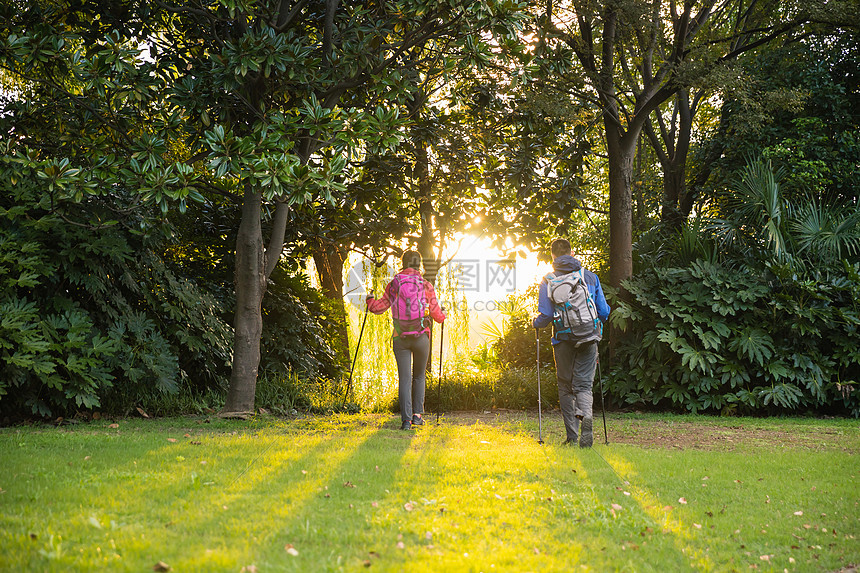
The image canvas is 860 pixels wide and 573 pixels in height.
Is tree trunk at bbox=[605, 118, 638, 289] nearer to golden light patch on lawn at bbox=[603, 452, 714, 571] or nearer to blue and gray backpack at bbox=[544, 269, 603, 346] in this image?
blue and gray backpack at bbox=[544, 269, 603, 346]

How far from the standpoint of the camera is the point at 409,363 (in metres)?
8.35

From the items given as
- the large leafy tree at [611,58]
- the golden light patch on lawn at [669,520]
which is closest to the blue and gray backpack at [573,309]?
the golden light patch on lawn at [669,520]

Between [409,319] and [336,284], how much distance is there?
24.2 ft

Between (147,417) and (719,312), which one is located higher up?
(719,312)

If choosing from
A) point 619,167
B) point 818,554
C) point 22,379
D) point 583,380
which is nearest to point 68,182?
point 22,379

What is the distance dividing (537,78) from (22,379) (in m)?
8.61

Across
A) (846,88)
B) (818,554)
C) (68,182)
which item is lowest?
(818,554)

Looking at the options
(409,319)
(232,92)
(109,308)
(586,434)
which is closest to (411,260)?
(409,319)

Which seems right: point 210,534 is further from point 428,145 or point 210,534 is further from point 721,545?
point 428,145

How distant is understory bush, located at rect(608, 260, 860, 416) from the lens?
10750 millimetres

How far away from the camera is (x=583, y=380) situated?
23.5ft

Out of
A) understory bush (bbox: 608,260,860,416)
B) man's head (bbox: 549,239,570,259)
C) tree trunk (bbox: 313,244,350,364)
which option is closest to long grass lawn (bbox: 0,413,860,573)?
man's head (bbox: 549,239,570,259)

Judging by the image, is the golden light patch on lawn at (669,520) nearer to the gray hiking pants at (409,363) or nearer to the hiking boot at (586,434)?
the hiking boot at (586,434)

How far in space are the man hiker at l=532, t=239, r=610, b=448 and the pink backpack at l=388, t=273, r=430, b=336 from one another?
5.10 ft
